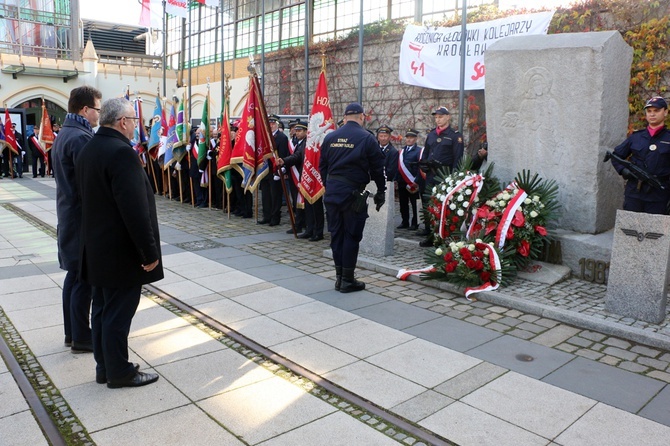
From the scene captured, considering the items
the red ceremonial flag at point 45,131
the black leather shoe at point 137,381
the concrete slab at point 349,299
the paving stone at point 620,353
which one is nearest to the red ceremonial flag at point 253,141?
the concrete slab at point 349,299

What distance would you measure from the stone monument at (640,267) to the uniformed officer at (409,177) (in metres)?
4.44

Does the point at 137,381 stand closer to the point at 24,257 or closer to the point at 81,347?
the point at 81,347

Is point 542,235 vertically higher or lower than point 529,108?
lower

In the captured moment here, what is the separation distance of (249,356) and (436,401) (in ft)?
4.85

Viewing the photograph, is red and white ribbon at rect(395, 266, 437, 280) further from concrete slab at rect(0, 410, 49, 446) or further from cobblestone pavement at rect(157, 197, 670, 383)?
concrete slab at rect(0, 410, 49, 446)

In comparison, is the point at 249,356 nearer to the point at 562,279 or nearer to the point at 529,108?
the point at 562,279

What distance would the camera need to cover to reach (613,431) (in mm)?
3102

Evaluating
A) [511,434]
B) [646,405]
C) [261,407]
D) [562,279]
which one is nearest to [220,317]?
[261,407]

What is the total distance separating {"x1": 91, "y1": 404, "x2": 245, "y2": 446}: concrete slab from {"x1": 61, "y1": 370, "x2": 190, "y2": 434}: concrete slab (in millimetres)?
78

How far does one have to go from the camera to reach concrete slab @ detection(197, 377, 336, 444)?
308 cm

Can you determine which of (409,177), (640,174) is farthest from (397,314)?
(409,177)

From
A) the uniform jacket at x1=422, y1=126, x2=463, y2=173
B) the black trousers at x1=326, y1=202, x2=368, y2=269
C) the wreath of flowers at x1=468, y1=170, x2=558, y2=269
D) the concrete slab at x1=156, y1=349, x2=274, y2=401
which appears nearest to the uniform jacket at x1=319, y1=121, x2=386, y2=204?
the black trousers at x1=326, y1=202, x2=368, y2=269

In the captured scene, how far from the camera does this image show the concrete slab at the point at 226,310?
4969 millimetres

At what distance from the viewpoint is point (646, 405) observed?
343cm
